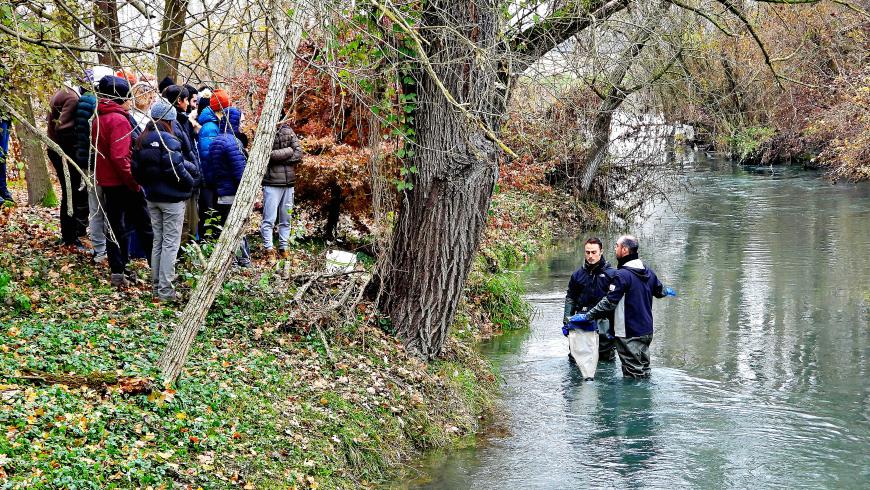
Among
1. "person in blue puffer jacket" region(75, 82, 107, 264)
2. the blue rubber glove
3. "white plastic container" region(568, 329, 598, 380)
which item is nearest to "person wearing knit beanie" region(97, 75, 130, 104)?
"person in blue puffer jacket" region(75, 82, 107, 264)

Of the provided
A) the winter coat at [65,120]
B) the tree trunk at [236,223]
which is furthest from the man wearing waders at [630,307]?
the winter coat at [65,120]

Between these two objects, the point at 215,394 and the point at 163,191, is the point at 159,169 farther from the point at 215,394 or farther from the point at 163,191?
the point at 215,394

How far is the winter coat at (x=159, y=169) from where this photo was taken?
897cm

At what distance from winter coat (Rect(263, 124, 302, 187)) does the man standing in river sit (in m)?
3.81

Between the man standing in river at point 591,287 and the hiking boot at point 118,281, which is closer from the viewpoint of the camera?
the hiking boot at point 118,281

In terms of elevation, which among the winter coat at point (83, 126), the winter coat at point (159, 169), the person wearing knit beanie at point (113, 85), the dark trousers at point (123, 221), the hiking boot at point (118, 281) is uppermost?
the person wearing knit beanie at point (113, 85)

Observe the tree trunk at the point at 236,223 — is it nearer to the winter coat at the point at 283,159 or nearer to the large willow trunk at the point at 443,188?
the large willow trunk at the point at 443,188

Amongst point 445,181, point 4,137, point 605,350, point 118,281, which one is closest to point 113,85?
point 118,281

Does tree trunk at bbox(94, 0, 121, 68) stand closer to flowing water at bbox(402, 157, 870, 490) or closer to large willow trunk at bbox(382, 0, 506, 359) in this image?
large willow trunk at bbox(382, 0, 506, 359)

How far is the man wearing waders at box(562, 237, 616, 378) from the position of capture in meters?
10.9

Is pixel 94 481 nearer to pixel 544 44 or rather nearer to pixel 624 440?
pixel 624 440

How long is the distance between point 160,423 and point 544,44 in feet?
21.4

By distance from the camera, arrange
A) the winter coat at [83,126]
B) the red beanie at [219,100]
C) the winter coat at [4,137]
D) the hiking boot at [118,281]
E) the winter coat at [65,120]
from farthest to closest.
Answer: the winter coat at [4,137]
the red beanie at [219,100]
the winter coat at [65,120]
the winter coat at [83,126]
the hiking boot at [118,281]

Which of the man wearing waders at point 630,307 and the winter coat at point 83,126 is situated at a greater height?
the winter coat at point 83,126
